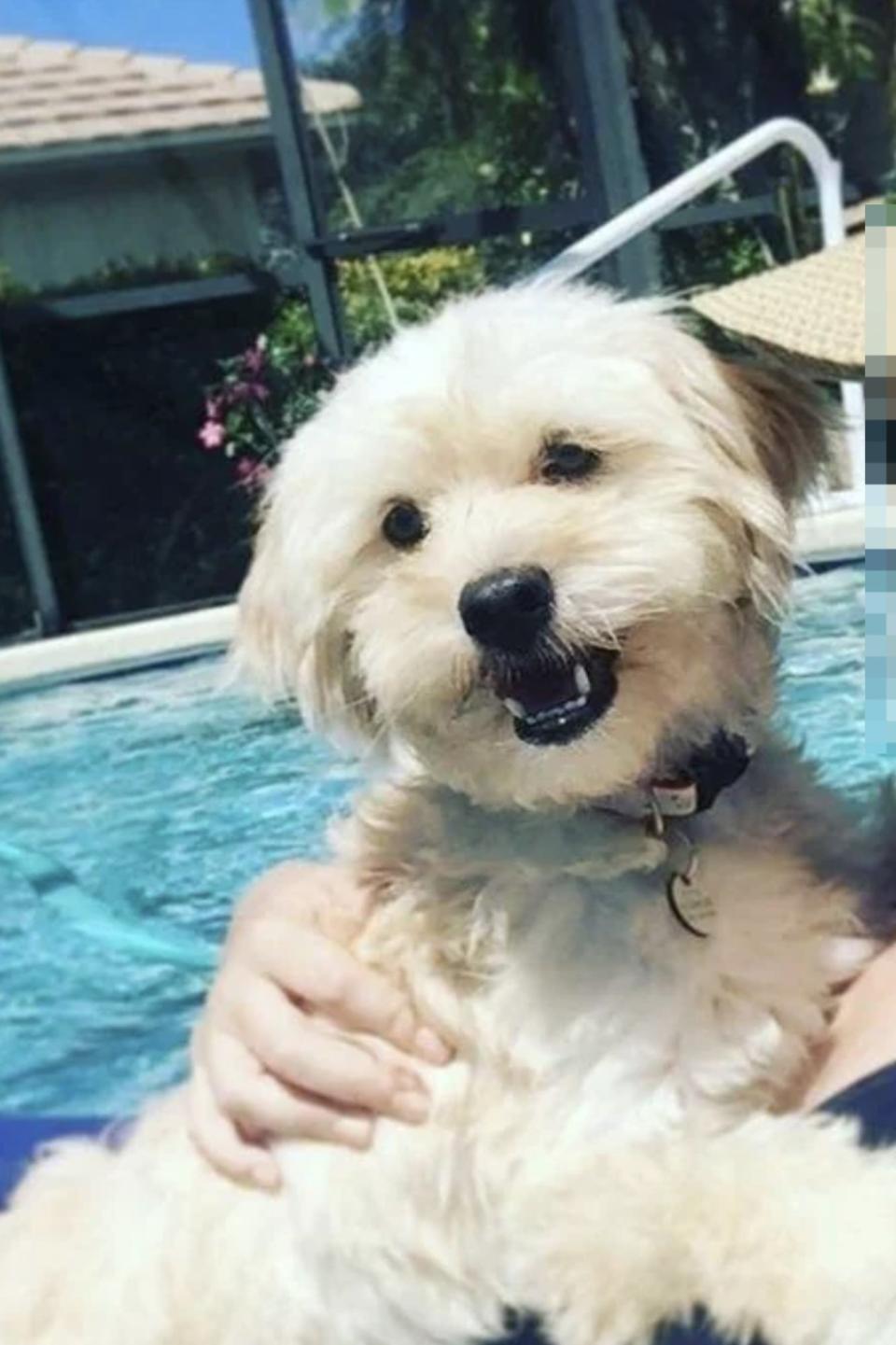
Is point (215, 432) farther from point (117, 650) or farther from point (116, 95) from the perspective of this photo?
point (116, 95)

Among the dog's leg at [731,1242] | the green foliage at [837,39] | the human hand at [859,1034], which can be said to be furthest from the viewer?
the green foliage at [837,39]

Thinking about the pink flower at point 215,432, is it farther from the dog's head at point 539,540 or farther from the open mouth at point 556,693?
the open mouth at point 556,693

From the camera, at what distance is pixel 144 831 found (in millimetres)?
7207

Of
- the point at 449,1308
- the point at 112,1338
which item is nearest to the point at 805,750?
the point at 449,1308

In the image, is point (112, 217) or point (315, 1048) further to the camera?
point (112, 217)

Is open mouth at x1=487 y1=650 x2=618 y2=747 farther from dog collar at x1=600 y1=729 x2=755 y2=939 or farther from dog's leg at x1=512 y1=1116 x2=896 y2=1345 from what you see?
dog's leg at x1=512 y1=1116 x2=896 y2=1345

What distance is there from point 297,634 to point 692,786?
48 centimetres

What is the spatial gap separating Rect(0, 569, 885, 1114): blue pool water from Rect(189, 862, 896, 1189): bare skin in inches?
32.8

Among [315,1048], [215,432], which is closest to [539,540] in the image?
[315,1048]

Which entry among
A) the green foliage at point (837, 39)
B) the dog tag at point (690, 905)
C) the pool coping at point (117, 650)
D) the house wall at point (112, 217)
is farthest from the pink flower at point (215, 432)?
the dog tag at point (690, 905)

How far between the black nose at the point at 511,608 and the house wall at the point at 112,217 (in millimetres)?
9928

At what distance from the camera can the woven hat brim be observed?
7.86ft

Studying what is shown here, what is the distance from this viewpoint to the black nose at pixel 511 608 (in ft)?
7.92

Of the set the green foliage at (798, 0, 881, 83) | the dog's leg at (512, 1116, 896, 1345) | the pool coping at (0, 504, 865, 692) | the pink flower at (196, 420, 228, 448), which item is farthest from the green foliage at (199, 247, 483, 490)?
the dog's leg at (512, 1116, 896, 1345)
